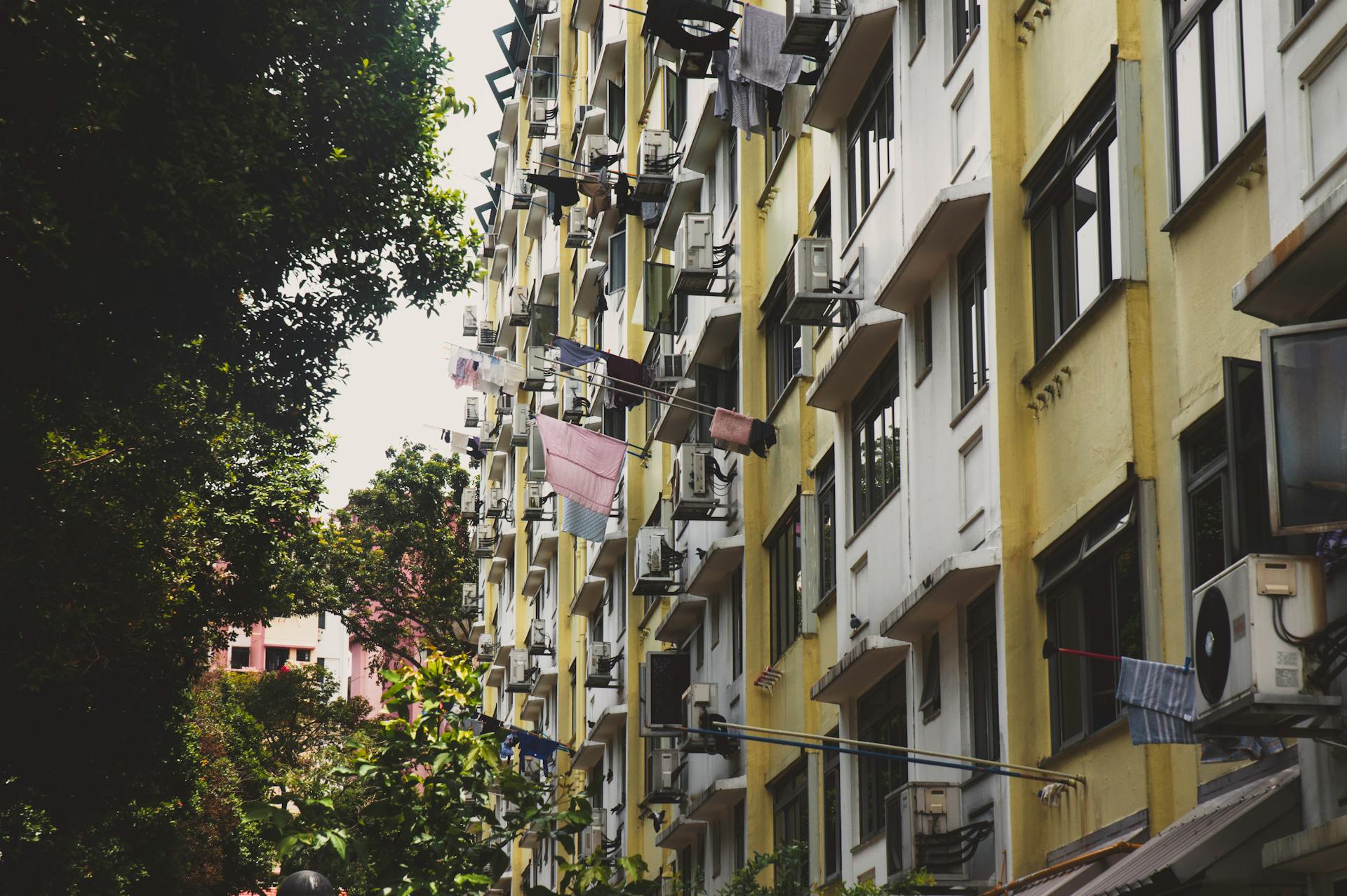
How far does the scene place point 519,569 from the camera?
48344 mm

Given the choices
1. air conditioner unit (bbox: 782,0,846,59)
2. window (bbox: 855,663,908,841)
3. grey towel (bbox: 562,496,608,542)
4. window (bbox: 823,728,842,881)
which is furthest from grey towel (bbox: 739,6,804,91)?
grey towel (bbox: 562,496,608,542)

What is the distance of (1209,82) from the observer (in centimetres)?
1056

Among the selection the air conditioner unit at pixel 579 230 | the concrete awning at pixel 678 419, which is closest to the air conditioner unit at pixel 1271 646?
the concrete awning at pixel 678 419

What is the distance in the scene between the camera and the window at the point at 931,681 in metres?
15.1

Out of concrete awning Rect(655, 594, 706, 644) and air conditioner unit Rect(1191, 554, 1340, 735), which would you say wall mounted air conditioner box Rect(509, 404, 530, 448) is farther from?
air conditioner unit Rect(1191, 554, 1340, 735)

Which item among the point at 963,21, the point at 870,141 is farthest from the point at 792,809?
the point at 963,21

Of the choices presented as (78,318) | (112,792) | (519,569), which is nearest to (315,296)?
(78,318)

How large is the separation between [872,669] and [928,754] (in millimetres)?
3343

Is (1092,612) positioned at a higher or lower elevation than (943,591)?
lower

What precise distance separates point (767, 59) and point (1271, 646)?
1315 centimetres

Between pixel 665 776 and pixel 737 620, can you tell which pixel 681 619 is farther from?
pixel 737 620

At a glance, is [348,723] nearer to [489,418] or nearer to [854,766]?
[489,418]

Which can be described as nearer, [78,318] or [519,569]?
[78,318]

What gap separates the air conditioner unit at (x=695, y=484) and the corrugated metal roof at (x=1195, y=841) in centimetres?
1405
